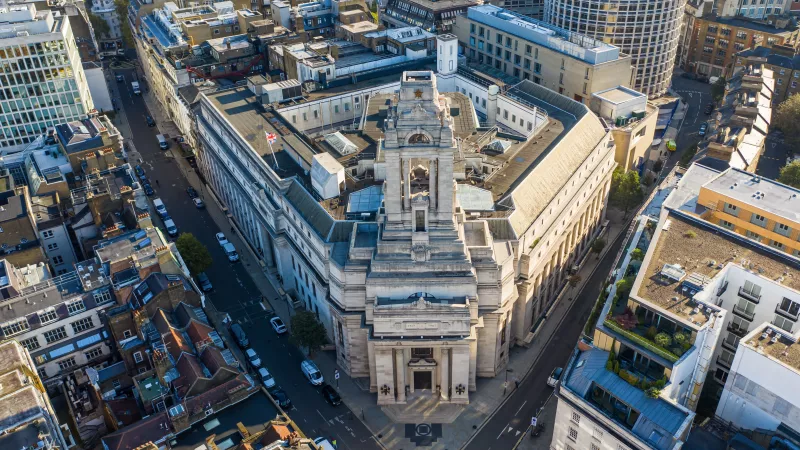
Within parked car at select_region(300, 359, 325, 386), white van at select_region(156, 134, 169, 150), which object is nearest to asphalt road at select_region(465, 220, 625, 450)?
parked car at select_region(300, 359, 325, 386)

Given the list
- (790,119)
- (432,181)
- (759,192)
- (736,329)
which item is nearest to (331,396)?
(432,181)

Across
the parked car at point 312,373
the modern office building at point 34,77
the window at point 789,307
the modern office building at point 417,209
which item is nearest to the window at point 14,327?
the parked car at point 312,373

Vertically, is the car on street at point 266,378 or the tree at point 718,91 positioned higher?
the tree at point 718,91

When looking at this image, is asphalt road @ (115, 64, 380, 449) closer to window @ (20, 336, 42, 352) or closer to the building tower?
window @ (20, 336, 42, 352)

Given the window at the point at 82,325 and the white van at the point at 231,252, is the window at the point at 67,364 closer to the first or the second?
the window at the point at 82,325

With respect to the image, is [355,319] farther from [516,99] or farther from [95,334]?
[516,99]
